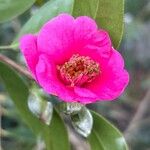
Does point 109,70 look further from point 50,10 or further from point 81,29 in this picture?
point 50,10

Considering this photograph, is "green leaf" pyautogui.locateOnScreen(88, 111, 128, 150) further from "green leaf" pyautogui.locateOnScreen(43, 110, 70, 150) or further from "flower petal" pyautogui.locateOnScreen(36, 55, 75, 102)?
"flower petal" pyautogui.locateOnScreen(36, 55, 75, 102)

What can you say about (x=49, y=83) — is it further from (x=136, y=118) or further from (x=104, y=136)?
(x=136, y=118)

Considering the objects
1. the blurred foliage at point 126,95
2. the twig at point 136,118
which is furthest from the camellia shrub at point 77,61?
the twig at point 136,118

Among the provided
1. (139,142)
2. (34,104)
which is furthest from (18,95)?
(139,142)

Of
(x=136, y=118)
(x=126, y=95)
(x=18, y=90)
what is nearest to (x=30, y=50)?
(x=18, y=90)

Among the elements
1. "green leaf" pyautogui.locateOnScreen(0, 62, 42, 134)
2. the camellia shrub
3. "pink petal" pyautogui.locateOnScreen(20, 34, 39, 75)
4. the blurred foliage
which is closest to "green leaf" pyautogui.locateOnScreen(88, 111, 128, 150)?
the camellia shrub
